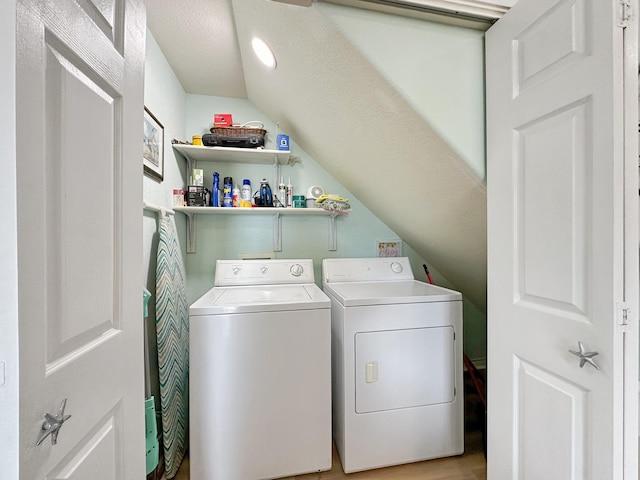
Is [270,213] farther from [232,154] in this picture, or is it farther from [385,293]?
[385,293]

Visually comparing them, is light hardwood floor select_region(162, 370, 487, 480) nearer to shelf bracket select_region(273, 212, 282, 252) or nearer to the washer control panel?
the washer control panel

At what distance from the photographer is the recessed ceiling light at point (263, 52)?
154cm

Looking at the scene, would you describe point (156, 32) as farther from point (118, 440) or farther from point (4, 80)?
point (118, 440)

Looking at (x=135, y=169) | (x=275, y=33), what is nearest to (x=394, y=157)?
(x=275, y=33)

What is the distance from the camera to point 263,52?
160cm

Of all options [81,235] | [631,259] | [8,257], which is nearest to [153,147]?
[81,235]

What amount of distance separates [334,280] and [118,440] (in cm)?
153

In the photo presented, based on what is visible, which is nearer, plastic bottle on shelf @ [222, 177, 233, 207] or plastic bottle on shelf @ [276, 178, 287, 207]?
plastic bottle on shelf @ [222, 177, 233, 207]

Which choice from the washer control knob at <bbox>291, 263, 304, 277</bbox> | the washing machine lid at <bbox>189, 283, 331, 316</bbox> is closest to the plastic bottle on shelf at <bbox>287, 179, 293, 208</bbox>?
the washer control knob at <bbox>291, 263, 304, 277</bbox>

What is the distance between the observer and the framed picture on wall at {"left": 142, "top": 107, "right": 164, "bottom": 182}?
147 centimetres

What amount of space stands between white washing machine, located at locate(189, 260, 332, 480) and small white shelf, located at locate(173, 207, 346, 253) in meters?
0.79

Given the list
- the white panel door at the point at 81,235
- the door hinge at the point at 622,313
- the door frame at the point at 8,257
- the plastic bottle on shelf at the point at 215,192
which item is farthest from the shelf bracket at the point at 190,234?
the door hinge at the point at 622,313

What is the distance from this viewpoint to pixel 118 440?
2.51 feet

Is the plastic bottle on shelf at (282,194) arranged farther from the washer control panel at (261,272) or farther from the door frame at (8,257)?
the door frame at (8,257)
